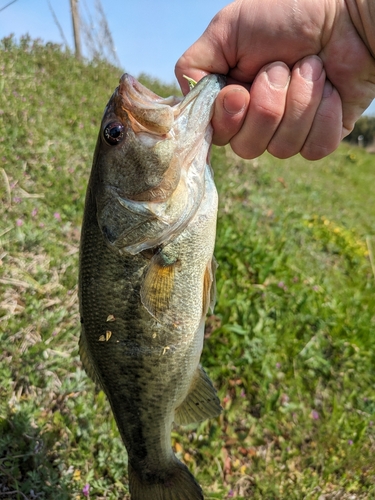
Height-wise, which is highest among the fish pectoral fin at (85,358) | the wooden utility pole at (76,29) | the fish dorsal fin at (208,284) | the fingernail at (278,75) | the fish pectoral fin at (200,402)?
the wooden utility pole at (76,29)

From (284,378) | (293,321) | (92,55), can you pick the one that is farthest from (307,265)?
(92,55)

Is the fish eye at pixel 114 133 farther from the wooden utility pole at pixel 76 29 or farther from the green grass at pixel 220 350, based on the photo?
the wooden utility pole at pixel 76 29

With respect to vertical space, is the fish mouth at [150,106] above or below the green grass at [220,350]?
above

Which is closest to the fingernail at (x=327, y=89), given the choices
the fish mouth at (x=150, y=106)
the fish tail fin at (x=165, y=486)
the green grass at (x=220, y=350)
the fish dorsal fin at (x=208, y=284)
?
the fish mouth at (x=150, y=106)

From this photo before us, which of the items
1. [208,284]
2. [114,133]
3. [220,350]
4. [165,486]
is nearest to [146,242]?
[208,284]

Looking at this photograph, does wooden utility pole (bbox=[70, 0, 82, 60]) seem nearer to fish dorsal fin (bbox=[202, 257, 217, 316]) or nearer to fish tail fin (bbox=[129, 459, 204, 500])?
fish dorsal fin (bbox=[202, 257, 217, 316])

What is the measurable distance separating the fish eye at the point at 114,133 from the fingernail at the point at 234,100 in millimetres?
465

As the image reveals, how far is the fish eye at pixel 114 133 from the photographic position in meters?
1.69

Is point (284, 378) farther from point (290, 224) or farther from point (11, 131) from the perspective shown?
point (11, 131)

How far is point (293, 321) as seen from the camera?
4.16 meters

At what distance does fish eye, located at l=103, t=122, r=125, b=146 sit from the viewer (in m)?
1.69

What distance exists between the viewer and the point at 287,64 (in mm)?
1962

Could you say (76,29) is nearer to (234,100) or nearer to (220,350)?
(220,350)

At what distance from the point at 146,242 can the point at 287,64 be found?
44.5 inches
